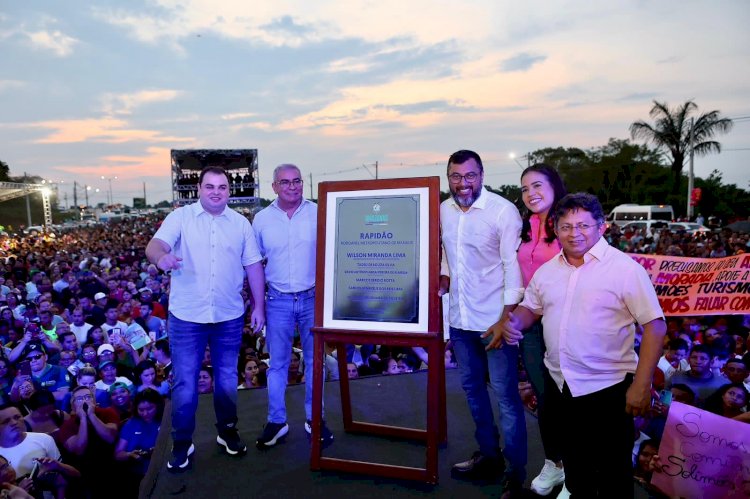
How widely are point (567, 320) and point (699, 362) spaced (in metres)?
3.96

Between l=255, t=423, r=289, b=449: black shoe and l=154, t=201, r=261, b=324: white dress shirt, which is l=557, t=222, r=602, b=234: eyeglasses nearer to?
l=154, t=201, r=261, b=324: white dress shirt

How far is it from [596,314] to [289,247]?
2055 millimetres

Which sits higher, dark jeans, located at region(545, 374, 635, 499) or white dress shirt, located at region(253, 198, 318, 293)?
white dress shirt, located at region(253, 198, 318, 293)

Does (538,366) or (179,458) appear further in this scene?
(179,458)

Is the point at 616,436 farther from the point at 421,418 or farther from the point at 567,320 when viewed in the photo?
the point at 421,418

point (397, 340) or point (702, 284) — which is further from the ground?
point (397, 340)

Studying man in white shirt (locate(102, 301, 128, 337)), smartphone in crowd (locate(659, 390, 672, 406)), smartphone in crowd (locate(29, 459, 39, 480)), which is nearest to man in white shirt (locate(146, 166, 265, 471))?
smartphone in crowd (locate(29, 459, 39, 480))

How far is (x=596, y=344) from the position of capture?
2.49 meters

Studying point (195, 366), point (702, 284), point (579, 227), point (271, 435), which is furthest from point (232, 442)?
point (702, 284)

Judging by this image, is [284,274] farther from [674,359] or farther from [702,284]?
[702,284]

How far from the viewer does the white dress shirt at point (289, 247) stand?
12.0 feet

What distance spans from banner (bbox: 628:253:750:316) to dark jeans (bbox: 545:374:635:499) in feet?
18.4

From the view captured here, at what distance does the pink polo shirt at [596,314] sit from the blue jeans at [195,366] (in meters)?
2.06

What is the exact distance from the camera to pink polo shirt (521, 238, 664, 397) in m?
2.38
